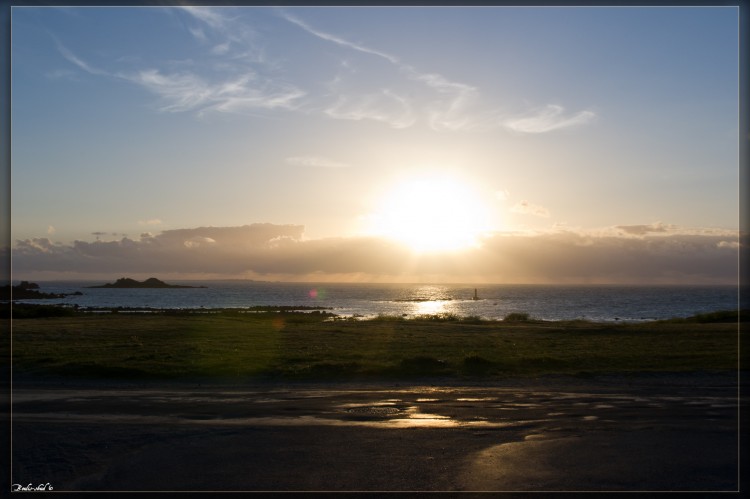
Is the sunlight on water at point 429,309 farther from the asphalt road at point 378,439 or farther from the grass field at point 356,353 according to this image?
the asphalt road at point 378,439

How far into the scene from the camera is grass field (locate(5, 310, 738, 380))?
19.8 metres

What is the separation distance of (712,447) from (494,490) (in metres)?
4.60

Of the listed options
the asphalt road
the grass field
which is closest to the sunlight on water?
the grass field

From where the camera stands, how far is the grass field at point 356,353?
19.8 metres

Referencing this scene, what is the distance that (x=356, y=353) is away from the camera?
80.7 ft

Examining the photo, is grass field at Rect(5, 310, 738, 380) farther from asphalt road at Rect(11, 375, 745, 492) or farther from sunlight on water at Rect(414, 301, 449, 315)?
sunlight on water at Rect(414, 301, 449, 315)

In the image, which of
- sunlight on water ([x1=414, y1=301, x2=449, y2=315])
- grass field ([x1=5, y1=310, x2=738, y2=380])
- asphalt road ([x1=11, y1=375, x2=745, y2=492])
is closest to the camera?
asphalt road ([x1=11, y1=375, x2=745, y2=492])

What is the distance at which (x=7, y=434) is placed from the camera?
11734mm

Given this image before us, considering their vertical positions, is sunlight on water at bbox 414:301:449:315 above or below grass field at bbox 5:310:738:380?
below

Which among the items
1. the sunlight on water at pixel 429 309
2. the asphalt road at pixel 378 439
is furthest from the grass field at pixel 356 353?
the sunlight on water at pixel 429 309

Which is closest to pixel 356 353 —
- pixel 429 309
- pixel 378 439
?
pixel 378 439

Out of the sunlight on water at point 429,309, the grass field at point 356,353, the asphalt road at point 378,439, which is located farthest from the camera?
the sunlight on water at point 429,309

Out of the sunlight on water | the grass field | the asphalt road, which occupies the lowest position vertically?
the sunlight on water
